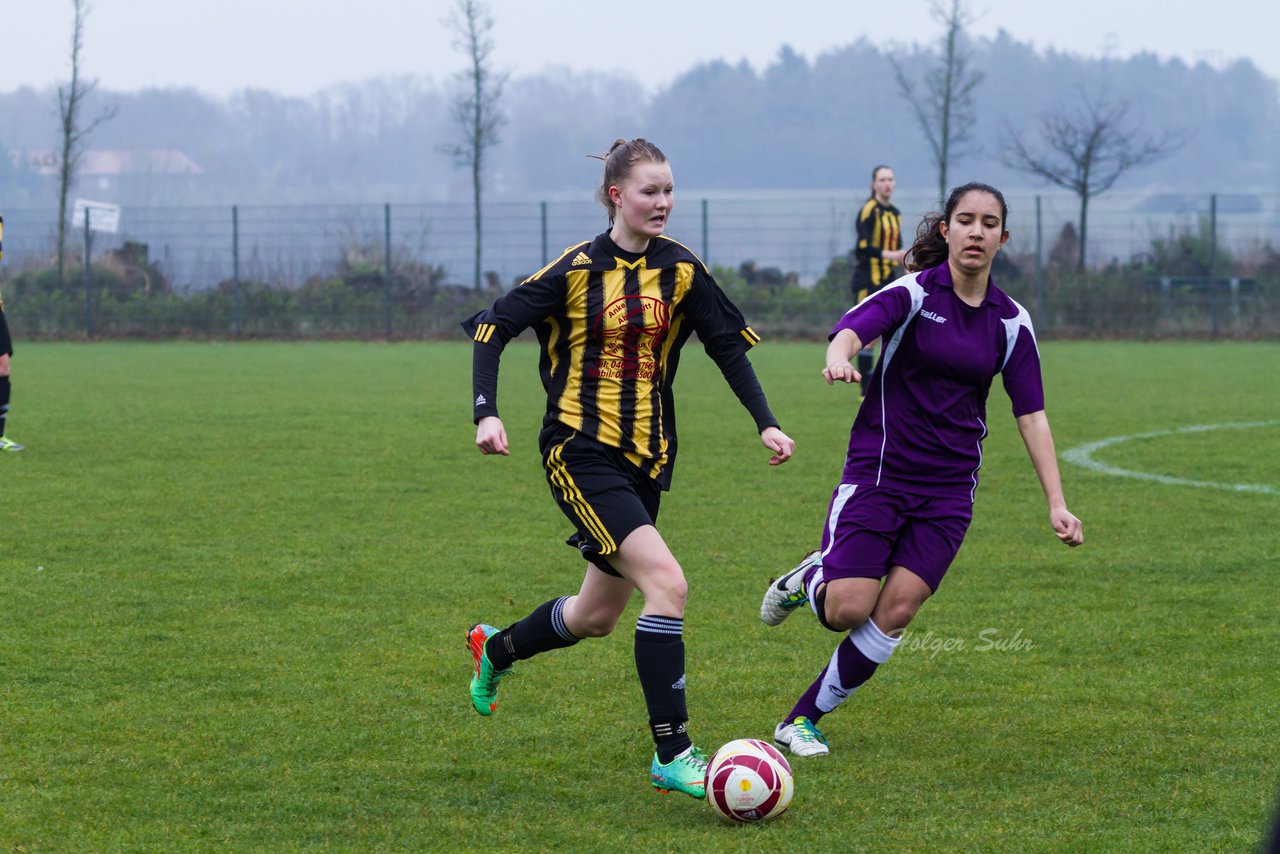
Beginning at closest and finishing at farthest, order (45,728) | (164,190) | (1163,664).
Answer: (45,728), (1163,664), (164,190)

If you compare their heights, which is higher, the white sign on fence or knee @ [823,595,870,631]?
the white sign on fence

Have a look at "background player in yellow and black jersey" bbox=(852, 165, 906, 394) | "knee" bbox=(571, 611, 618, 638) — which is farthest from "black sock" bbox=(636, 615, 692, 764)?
"background player in yellow and black jersey" bbox=(852, 165, 906, 394)

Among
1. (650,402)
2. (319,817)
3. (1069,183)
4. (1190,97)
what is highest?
(1190,97)

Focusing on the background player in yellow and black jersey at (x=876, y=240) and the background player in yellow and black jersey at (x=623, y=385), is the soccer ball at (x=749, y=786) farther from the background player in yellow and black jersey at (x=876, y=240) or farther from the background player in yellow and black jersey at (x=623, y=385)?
the background player in yellow and black jersey at (x=876, y=240)

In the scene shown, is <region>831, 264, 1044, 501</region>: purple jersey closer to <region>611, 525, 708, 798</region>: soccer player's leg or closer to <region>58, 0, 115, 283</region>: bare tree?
<region>611, 525, 708, 798</region>: soccer player's leg

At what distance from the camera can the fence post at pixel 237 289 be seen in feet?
96.3

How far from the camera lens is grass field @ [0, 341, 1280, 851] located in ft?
13.6

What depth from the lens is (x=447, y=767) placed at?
4.56 m

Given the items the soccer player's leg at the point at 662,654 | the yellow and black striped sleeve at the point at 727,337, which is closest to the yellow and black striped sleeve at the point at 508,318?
the yellow and black striped sleeve at the point at 727,337

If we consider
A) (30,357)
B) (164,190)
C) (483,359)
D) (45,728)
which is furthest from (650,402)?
(164,190)

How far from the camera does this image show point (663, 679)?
4328 millimetres

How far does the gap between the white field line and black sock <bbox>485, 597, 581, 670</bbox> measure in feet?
20.2

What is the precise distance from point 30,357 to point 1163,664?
21369 millimetres

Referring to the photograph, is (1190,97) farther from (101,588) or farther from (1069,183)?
(101,588)
